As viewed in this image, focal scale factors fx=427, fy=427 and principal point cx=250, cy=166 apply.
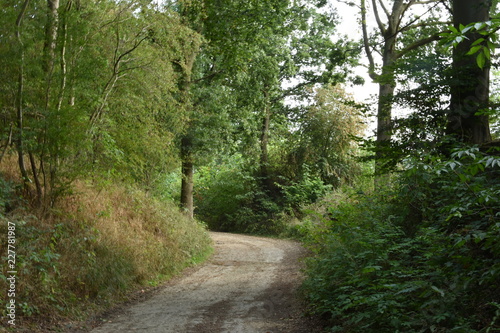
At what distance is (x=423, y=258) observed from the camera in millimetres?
5957

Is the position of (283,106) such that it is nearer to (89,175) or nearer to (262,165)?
(262,165)

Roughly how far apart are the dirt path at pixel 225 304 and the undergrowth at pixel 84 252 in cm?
68

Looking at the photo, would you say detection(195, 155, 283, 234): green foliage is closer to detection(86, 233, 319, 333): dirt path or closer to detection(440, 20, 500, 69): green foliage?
detection(86, 233, 319, 333): dirt path

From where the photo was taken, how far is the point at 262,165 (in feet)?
92.9

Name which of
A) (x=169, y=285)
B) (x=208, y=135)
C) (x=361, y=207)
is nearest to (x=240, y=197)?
(x=208, y=135)

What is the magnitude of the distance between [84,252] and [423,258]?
6603 mm

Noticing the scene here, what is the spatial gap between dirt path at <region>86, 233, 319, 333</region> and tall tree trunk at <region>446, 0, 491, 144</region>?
436 cm

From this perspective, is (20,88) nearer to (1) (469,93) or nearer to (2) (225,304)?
(2) (225,304)

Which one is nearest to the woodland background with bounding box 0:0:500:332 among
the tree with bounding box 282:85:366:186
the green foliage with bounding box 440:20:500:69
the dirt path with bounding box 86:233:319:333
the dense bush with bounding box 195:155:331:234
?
the green foliage with bounding box 440:20:500:69

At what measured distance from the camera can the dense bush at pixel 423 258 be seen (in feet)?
14.3

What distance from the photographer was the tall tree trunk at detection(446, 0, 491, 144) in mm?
7344

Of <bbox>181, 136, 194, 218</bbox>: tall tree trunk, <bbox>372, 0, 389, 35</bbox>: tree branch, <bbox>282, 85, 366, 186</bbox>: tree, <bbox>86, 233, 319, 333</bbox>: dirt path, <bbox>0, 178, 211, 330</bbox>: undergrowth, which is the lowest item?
<bbox>86, 233, 319, 333</bbox>: dirt path

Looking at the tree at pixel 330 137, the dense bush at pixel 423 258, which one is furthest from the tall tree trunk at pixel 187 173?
the dense bush at pixel 423 258

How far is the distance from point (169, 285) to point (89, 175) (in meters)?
3.43
